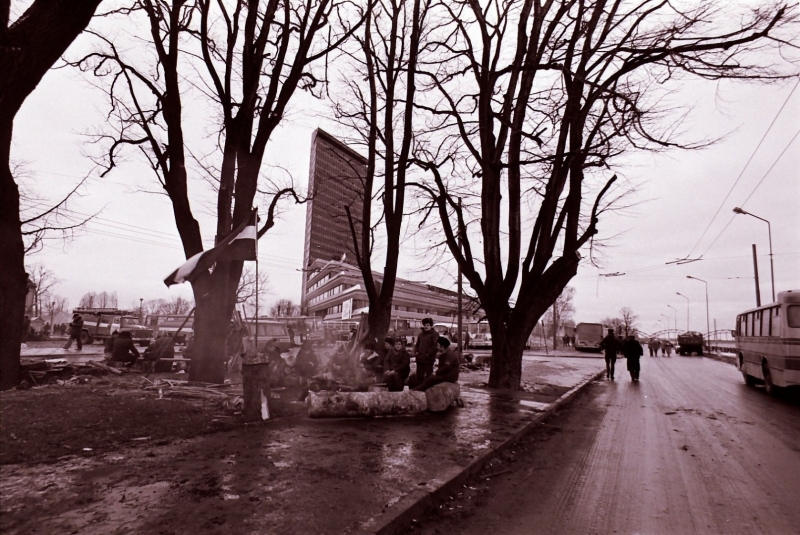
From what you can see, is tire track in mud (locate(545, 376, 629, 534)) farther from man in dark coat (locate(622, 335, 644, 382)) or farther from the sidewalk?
man in dark coat (locate(622, 335, 644, 382))

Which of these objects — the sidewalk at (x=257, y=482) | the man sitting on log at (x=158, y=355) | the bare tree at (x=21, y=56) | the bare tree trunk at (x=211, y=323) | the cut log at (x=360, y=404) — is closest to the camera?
the sidewalk at (x=257, y=482)

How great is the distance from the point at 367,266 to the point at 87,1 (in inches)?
441

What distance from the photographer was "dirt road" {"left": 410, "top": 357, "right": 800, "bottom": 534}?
407 centimetres

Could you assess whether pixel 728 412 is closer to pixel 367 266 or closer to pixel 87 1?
pixel 367 266

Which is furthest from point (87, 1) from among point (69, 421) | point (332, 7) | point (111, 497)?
point (332, 7)

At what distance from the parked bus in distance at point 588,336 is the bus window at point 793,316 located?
126 ft

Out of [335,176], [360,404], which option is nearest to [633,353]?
[335,176]

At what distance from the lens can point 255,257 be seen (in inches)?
309

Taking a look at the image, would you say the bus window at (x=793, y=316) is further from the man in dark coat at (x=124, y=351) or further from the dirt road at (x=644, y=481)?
the man in dark coat at (x=124, y=351)

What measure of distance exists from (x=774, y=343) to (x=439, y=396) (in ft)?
33.2

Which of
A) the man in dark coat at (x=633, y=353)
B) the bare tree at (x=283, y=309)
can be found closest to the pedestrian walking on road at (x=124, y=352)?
the man in dark coat at (x=633, y=353)

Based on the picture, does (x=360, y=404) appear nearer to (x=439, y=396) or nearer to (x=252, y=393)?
(x=439, y=396)

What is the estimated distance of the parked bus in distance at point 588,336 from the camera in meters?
48.6

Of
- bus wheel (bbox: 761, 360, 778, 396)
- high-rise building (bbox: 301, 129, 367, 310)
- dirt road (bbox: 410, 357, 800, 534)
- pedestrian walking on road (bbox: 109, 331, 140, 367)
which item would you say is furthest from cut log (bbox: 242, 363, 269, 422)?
bus wheel (bbox: 761, 360, 778, 396)
